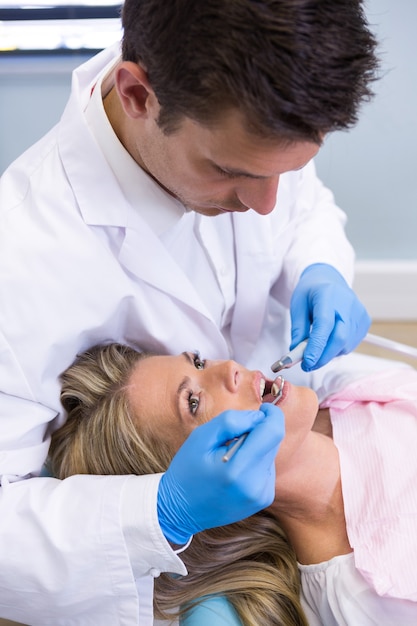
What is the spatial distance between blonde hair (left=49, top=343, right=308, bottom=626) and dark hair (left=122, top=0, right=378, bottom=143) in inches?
22.9

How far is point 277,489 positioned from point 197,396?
22 centimetres

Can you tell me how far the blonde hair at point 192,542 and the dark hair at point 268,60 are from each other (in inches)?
22.9

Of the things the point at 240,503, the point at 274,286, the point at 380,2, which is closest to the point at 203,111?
the point at 240,503

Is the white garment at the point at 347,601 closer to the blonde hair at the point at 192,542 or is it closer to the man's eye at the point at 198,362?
the blonde hair at the point at 192,542

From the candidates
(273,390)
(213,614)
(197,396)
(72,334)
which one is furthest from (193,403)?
(213,614)

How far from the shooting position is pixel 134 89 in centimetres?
119

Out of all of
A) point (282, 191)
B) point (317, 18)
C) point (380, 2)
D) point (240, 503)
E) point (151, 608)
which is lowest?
point (151, 608)

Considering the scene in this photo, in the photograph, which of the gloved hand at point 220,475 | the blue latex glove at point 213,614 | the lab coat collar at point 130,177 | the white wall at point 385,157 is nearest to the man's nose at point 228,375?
the gloved hand at point 220,475

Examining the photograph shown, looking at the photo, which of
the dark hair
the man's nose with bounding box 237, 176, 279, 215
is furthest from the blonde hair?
the dark hair

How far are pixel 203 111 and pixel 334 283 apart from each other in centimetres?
66

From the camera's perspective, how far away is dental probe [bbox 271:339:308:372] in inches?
56.1

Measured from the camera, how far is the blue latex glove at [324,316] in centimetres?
146

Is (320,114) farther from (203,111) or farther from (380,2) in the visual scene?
(380,2)

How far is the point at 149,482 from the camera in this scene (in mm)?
1251
